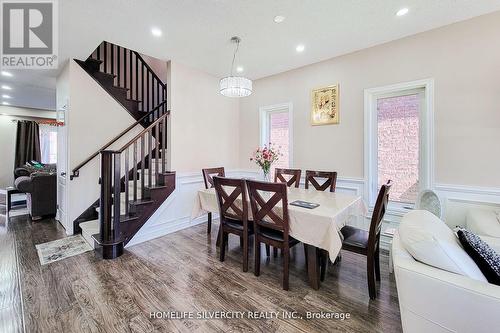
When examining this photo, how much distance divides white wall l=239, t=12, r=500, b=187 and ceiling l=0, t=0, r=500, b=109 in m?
0.17

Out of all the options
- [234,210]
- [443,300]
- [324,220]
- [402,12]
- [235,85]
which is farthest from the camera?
[235,85]

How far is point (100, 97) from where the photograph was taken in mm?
3709

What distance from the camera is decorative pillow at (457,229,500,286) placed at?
3.68 feet

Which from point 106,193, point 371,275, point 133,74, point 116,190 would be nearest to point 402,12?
point 371,275

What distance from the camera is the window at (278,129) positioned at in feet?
13.8

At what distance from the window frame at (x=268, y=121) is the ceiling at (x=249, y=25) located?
864mm

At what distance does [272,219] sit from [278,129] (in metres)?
2.66

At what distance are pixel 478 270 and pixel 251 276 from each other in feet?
5.92

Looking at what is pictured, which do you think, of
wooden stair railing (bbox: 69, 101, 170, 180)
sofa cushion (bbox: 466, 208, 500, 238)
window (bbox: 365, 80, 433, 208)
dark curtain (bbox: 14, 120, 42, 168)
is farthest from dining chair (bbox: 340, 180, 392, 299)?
dark curtain (bbox: 14, 120, 42, 168)

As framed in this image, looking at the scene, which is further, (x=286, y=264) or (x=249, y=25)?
(x=249, y=25)

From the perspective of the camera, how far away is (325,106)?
3.62 meters

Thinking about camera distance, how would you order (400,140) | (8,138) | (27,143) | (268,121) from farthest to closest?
(27,143) → (8,138) → (268,121) → (400,140)

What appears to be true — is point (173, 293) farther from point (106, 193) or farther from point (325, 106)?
point (325, 106)

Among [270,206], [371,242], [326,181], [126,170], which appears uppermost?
[126,170]
